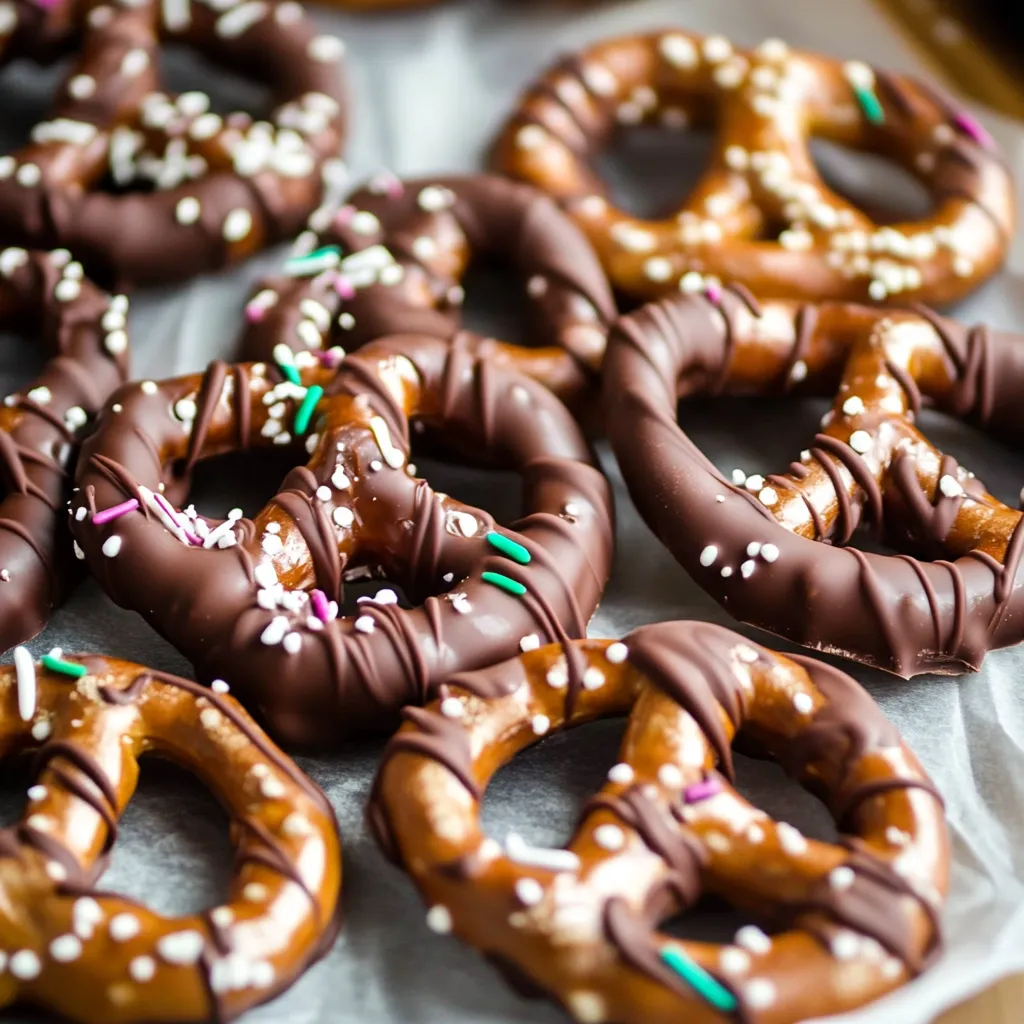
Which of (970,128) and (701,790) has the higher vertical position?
(970,128)

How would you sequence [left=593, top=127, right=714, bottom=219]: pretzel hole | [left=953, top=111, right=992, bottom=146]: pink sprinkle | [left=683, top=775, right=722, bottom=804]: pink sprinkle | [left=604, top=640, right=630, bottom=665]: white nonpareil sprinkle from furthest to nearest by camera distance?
[left=593, top=127, right=714, bottom=219]: pretzel hole, [left=953, top=111, right=992, bottom=146]: pink sprinkle, [left=604, top=640, right=630, bottom=665]: white nonpareil sprinkle, [left=683, top=775, right=722, bottom=804]: pink sprinkle

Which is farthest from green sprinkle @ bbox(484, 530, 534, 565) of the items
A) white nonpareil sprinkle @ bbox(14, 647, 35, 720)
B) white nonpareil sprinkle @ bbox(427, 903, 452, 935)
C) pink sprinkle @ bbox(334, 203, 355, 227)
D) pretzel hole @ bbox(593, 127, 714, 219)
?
pretzel hole @ bbox(593, 127, 714, 219)

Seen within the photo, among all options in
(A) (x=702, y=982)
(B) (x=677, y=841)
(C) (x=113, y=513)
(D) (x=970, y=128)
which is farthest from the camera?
(D) (x=970, y=128)

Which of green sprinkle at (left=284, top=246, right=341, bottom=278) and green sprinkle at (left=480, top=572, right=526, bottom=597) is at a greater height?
green sprinkle at (left=480, top=572, right=526, bottom=597)

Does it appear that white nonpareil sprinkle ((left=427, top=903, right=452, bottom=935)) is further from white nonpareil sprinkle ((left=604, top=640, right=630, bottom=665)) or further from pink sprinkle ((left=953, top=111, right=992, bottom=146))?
pink sprinkle ((left=953, top=111, right=992, bottom=146))

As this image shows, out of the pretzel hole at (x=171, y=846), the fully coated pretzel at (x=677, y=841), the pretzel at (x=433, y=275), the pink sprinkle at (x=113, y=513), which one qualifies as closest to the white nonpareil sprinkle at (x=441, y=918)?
the fully coated pretzel at (x=677, y=841)

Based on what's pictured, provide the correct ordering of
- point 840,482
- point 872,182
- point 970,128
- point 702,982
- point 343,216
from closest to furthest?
point 702,982, point 840,482, point 343,216, point 970,128, point 872,182

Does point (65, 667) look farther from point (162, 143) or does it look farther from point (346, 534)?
point (162, 143)

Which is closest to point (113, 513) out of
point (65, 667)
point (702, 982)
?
point (65, 667)

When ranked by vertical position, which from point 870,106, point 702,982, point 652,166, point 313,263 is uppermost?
point 870,106
